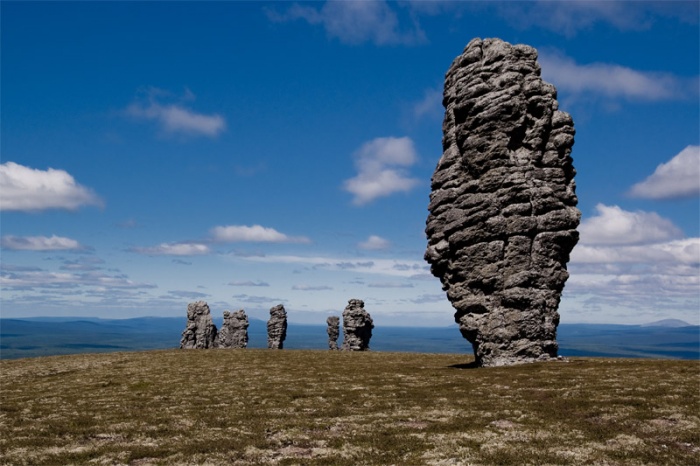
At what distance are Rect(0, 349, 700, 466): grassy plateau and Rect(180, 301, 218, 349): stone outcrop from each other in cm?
7766

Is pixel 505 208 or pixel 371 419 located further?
pixel 505 208

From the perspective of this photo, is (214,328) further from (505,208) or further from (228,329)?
(505,208)

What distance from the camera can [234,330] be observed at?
130 meters

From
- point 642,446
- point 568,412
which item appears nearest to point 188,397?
point 568,412

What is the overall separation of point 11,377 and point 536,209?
63971mm

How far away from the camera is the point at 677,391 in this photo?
33094mm

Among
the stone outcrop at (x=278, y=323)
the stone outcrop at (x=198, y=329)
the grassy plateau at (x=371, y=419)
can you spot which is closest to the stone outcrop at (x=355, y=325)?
Result: the stone outcrop at (x=278, y=323)

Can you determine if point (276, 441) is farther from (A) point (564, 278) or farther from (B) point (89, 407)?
(A) point (564, 278)

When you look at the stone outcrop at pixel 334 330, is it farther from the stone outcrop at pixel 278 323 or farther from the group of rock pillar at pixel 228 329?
the stone outcrop at pixel 278 323

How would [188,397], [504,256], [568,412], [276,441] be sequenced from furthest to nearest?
[504,256] < [188,397] < [568,412] < [276,441]

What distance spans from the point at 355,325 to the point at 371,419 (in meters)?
89.0

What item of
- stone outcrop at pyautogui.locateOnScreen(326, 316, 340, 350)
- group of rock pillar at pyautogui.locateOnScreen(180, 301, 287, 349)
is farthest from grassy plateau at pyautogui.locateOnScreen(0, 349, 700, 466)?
stone outcrop at pyautogui.locateOnScreen(326, 316, 340, 350)

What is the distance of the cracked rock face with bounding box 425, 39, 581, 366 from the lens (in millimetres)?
55062

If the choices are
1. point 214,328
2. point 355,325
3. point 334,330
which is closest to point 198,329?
point 214,328
